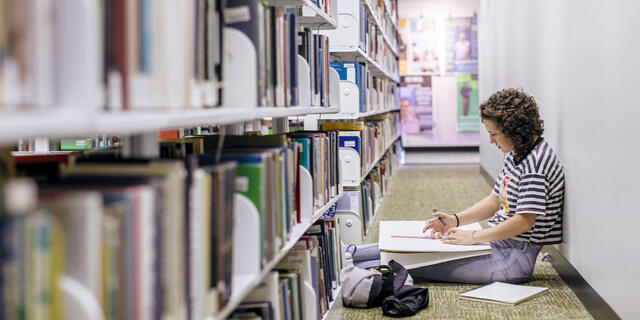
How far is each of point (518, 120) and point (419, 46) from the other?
24.9 feet

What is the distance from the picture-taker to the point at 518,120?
130 inches

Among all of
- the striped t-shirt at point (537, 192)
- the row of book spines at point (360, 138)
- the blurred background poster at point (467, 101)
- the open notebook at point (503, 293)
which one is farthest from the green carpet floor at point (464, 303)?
the blurred background poster at point (467, 101)

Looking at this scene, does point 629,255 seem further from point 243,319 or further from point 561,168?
point 243,319

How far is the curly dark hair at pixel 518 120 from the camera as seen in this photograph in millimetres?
3307

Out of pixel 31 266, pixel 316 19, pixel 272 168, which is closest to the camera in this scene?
pixel 31 266

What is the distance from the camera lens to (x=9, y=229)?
0.74m

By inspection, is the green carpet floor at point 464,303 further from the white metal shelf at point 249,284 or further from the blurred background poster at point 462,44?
the blurred background poster at point 462,44

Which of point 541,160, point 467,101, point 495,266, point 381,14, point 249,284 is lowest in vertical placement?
point 495,266

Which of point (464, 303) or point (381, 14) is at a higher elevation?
point (381, 14)

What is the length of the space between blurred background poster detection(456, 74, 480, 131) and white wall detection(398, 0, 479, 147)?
7 centimetres

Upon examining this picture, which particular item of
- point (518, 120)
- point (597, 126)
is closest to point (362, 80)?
point (518, 120)

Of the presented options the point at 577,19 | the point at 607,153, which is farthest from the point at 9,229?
the point at 577,19

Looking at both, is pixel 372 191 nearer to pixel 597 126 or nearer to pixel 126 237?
pixel 597 126

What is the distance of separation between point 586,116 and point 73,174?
7.90 ft
